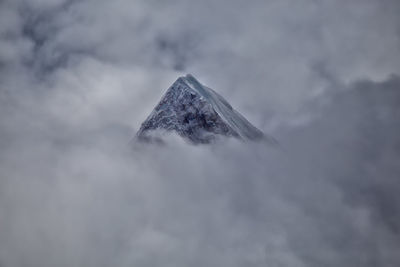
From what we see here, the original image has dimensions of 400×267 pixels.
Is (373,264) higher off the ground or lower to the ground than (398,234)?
lower

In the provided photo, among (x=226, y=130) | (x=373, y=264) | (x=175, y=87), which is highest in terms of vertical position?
(x=175, y=87)

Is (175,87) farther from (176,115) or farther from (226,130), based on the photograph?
(226,130)

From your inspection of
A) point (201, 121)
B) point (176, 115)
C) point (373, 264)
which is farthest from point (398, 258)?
point (176, 115)

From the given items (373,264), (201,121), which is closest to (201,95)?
(201,121)

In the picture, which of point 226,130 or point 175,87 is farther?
point 175,87

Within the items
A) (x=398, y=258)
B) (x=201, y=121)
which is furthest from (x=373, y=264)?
(x=201, y=121)

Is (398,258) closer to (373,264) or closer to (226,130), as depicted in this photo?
(373,264)

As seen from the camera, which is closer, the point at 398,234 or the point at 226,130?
the point at 226,130

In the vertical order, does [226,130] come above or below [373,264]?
above
